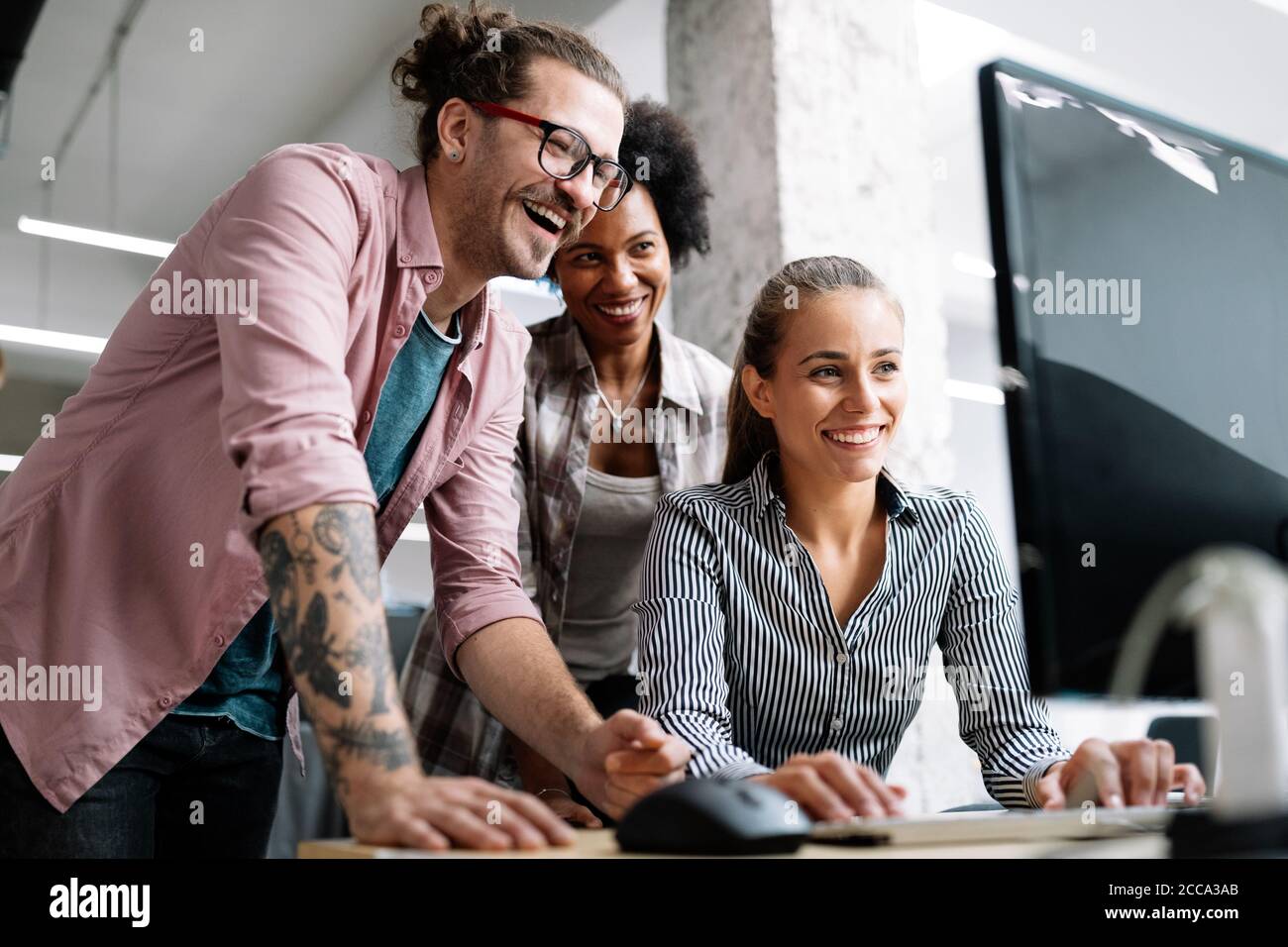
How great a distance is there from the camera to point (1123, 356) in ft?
2.39

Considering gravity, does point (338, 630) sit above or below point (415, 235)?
below

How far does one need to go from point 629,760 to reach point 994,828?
38cm

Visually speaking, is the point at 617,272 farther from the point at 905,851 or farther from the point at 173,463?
the point at 905,851

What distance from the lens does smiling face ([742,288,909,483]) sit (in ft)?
5.20

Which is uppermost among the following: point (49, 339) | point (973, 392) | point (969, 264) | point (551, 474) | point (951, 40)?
point (951, 40)

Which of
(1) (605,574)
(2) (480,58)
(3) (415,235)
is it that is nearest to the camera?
(3) (415,235)

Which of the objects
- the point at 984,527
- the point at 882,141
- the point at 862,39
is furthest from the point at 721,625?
the point at 862,39

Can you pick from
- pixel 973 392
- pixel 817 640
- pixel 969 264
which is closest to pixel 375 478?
pixel 817 640

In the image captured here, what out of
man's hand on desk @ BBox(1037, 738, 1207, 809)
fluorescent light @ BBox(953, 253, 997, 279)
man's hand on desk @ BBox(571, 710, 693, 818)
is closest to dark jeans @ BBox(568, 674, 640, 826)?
man's hand on desk @ BBox(571, 710, 693, 818)

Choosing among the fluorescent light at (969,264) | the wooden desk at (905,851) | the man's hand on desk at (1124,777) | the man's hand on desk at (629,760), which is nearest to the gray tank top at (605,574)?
the man's hand on desk at (629,760)

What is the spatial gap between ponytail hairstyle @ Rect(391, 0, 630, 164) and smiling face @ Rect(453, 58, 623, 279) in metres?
0.03

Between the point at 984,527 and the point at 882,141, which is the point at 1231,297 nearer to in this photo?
the point at 984,527

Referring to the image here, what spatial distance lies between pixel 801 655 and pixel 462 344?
0.59 meters

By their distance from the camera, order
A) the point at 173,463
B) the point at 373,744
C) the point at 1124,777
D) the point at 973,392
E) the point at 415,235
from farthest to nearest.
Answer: the point at 973,392, the point at 415,235, the point at 173,463, the point at 1124,777, the point at 373,744
